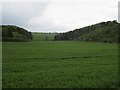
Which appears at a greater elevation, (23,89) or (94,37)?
(94,37)

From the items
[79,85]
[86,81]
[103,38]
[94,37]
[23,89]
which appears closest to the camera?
[23,89]

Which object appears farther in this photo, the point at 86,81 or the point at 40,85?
the point at 86,81

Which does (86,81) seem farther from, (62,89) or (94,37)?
(94,37)

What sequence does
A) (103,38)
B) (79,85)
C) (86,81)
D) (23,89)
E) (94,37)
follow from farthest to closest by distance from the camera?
(94,37)
(103,38)
(86,81)
(79,85)
(23,89)

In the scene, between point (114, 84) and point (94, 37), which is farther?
point (94, 37)

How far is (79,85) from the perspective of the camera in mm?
8664

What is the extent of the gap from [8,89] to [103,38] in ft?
441

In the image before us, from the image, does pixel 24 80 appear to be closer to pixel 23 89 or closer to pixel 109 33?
pixel 23 89

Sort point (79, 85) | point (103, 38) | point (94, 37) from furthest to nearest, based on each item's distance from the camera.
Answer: point (94, 37), point (103, 38), point (79, 85)

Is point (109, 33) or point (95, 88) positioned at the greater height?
point (109, 33)

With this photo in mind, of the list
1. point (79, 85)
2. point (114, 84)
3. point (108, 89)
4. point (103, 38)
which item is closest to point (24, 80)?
point (79, 85)

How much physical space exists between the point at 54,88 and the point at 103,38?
133 meters

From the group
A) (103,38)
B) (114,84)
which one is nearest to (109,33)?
(103,38)

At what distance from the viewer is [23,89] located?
26.5 ft
